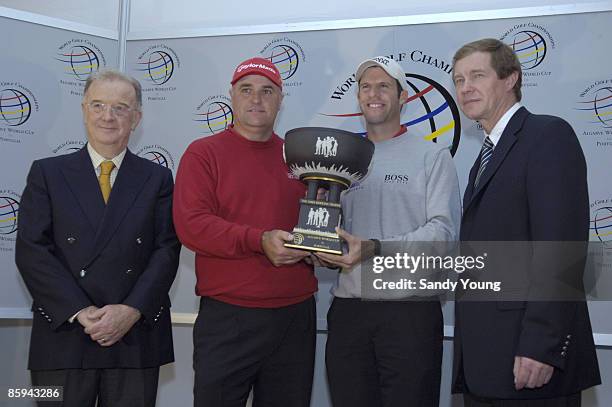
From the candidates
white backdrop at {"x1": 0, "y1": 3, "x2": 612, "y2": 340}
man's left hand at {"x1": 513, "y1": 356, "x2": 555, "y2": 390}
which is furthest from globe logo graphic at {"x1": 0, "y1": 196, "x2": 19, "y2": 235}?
man's left hand at {"x1": 513, "y1": 356, "x2": 555, "y2": 390}

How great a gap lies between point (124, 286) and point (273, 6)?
213 centimetres

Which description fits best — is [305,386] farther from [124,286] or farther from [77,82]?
[77,82]

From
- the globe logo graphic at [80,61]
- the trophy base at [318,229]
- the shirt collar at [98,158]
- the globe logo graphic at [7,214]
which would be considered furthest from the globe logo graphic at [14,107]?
the trophy base at [318,229]

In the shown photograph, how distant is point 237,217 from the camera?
2.32 m

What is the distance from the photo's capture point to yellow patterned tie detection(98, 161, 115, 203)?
2377mm

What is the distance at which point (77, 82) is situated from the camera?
11.7 ft

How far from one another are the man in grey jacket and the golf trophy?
68 mm

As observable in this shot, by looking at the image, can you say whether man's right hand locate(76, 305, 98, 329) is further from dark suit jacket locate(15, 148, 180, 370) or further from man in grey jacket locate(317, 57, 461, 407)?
man in grey jacket locate(317, 57, 461, 407)

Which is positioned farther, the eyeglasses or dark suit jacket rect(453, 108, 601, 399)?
the eyeglasses

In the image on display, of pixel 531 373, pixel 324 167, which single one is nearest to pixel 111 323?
pixel 324 167

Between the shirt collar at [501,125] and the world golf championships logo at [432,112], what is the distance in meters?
1.11

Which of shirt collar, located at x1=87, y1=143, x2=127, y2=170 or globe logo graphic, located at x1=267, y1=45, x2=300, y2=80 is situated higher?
globe logo graphic, located at x1=267, y1=45, x2=300, y2=80

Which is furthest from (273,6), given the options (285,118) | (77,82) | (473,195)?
(473,195)

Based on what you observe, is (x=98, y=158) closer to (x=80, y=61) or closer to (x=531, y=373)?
(x=80, y=61)
